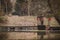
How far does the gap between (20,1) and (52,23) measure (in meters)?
0.39

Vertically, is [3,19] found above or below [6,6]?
below

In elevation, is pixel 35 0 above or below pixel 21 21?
above

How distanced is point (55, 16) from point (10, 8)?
45 cm

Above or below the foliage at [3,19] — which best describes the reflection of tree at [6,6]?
above

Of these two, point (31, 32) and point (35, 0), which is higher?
point (35, 0)

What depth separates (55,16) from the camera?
274 centimetres

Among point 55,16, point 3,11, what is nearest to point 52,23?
point 55,16

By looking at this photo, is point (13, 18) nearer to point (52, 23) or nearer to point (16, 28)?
point (16, 28)

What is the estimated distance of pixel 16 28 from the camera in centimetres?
275

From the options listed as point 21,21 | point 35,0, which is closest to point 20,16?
point 21,21

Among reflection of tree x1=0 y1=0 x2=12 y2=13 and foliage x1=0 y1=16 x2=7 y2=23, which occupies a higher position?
reflection of tree x1=0 y1=0 x2=12 y2=13

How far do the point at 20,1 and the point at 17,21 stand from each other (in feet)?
0.66

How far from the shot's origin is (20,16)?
2.75 metres

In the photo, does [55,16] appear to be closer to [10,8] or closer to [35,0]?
[35,0]
